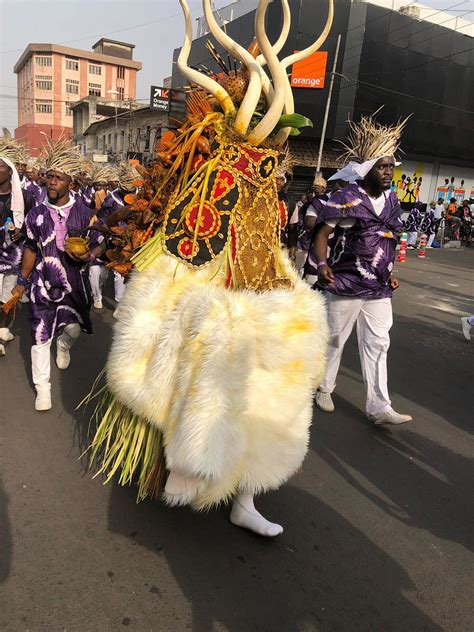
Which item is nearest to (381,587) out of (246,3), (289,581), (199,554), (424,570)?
(424,570)

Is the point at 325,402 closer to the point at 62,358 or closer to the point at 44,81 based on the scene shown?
the point at 62,358

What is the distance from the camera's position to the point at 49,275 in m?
3.82

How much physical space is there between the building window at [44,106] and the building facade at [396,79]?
55038mm

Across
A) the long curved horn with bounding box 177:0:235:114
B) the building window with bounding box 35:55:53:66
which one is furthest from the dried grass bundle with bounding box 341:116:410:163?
the building window with bounding box 35:55:53:66

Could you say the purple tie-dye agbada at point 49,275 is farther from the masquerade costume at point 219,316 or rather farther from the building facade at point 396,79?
the building facade at point 396,79

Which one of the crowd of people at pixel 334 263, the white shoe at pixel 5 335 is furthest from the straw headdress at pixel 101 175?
the crowd of people at pixel 334 263

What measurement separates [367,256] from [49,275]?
2.54m

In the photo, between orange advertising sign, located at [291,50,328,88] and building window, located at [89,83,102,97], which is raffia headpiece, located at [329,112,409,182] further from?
building window, located at [89,83,102,97]

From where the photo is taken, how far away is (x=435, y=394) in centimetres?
488

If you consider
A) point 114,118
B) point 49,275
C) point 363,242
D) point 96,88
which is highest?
point 96,88

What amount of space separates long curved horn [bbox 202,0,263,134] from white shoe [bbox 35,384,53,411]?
2649mm

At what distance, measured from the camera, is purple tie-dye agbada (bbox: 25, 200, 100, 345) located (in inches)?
150

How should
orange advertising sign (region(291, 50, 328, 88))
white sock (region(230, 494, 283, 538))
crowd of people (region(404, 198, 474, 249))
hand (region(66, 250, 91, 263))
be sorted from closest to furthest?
white sock (region(230, 494, 283, 538)) → hand (region(66, 250, 91, 263)) → crowd of people (region(404, 198, 474, 249)) → orange advertising sign (region(291, 50, 328, 88))

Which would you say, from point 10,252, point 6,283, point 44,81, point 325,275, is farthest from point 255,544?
point 44,81
